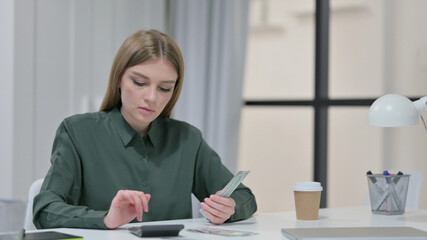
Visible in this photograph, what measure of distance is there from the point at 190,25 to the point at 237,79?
457mm

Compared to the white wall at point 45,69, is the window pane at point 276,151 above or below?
below

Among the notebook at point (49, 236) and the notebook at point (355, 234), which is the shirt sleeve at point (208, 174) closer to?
the notebook at point (355, 234)

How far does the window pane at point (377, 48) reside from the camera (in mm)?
3227

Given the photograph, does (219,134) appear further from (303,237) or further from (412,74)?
(303,237)

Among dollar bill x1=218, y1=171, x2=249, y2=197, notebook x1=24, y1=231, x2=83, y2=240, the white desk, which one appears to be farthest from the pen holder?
notebook x1=24, y1=231, x2=83, y2=240

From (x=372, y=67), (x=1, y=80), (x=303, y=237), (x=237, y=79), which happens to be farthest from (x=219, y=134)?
(x=303, y=237)

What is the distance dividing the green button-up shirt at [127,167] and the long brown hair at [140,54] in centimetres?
11

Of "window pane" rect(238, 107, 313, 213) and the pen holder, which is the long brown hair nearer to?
the pen holder

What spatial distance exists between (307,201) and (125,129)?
606 millimetres

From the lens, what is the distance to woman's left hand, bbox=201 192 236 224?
5.73 ft

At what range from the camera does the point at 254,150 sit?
13.4 feet

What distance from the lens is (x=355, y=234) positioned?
4.89 ft

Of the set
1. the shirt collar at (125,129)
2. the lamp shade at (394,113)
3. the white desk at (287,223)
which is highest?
the lamp shade at (394,113)

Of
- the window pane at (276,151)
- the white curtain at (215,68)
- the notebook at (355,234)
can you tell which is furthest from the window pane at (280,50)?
the notebook at (355,234)
